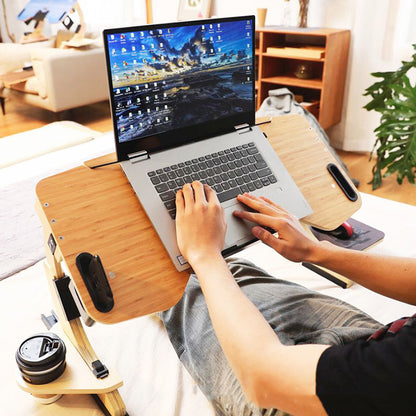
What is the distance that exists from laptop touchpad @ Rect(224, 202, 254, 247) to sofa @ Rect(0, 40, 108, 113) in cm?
325

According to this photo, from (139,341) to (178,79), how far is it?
0.67m

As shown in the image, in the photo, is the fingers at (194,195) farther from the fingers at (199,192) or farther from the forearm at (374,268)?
the forearm at (374,268)

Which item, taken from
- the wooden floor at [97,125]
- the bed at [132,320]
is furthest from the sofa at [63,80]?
the bed at [132,320]

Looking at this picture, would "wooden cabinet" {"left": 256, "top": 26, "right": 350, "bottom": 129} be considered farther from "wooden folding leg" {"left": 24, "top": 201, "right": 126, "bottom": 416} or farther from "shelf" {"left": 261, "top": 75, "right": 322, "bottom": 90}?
"wooden folding leg" {"left": 24, "top": 201, "right": 126, "bottom": 416}

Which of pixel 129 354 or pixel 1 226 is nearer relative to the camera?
pixel 129 354

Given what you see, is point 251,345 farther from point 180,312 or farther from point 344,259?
point 180,312

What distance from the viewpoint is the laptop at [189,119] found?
2.85 feet

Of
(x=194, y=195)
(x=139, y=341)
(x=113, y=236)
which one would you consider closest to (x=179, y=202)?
(x=194, y=195)

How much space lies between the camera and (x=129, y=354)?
117 cm

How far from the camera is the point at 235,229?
0.90m

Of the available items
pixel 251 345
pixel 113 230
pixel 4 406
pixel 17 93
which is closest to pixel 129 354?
pixel 4 406

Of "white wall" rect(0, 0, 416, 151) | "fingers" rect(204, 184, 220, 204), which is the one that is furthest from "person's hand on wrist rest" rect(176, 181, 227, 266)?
"white wall" rect(0, 0, 416, 151)

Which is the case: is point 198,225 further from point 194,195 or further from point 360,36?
point 360,36

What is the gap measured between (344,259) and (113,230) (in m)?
0.45
